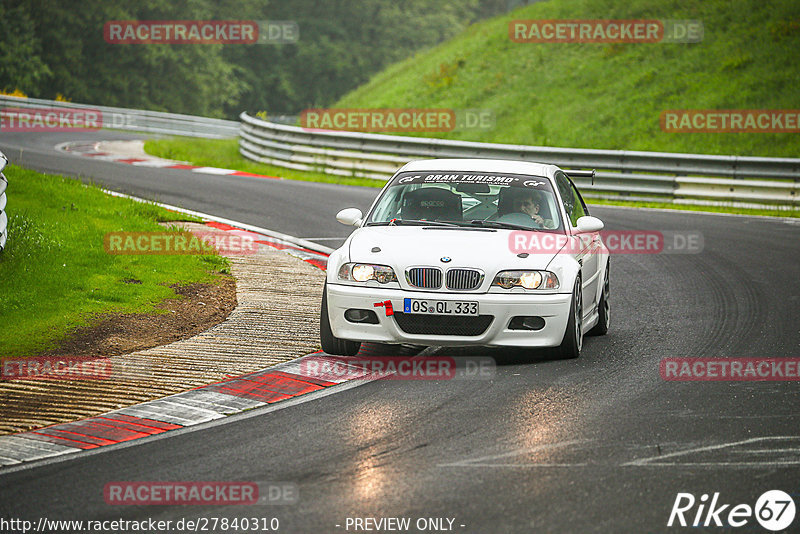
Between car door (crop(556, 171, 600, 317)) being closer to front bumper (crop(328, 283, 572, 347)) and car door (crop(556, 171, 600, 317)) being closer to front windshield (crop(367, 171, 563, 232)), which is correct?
front windshield (crop(367, 171, 563, 232))

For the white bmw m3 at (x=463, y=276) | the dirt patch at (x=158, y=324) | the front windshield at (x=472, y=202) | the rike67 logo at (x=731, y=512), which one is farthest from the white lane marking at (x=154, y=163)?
the rike67 logo at (x=731, y=512)

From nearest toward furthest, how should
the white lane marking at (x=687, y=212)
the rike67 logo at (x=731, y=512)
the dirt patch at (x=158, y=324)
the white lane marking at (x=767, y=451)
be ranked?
the rike67 logo at (x=731, y=512) < the white lane marking at (x=767, y=451) < the dirt patch at (x=158, y=324) < the white lane marking at (x=687, y=212)

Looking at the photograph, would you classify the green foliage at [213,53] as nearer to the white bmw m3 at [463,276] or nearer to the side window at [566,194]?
the side window at [566,194]

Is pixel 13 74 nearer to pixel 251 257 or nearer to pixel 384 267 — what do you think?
pixel 251 257

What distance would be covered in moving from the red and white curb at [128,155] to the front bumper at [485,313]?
615 inches

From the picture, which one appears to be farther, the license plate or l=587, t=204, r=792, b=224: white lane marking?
l=587, t=204, r=792, b=224: white lane marking

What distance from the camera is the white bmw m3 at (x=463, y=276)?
8.48 m

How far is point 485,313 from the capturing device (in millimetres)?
8430

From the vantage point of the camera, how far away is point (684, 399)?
7.68 m

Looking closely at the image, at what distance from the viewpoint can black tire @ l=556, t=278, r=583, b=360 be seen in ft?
28.6

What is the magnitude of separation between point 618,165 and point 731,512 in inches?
680

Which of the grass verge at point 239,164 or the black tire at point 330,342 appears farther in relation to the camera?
the grass verge at point 239,164

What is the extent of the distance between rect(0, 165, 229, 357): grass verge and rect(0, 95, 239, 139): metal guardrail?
76.6 feet

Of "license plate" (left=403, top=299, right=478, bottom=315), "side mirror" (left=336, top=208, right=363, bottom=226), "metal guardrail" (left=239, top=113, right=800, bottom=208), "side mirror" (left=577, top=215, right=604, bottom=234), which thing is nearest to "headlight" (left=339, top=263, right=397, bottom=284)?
"license plate" (left=403, top=299, right=478, bottom=315)
